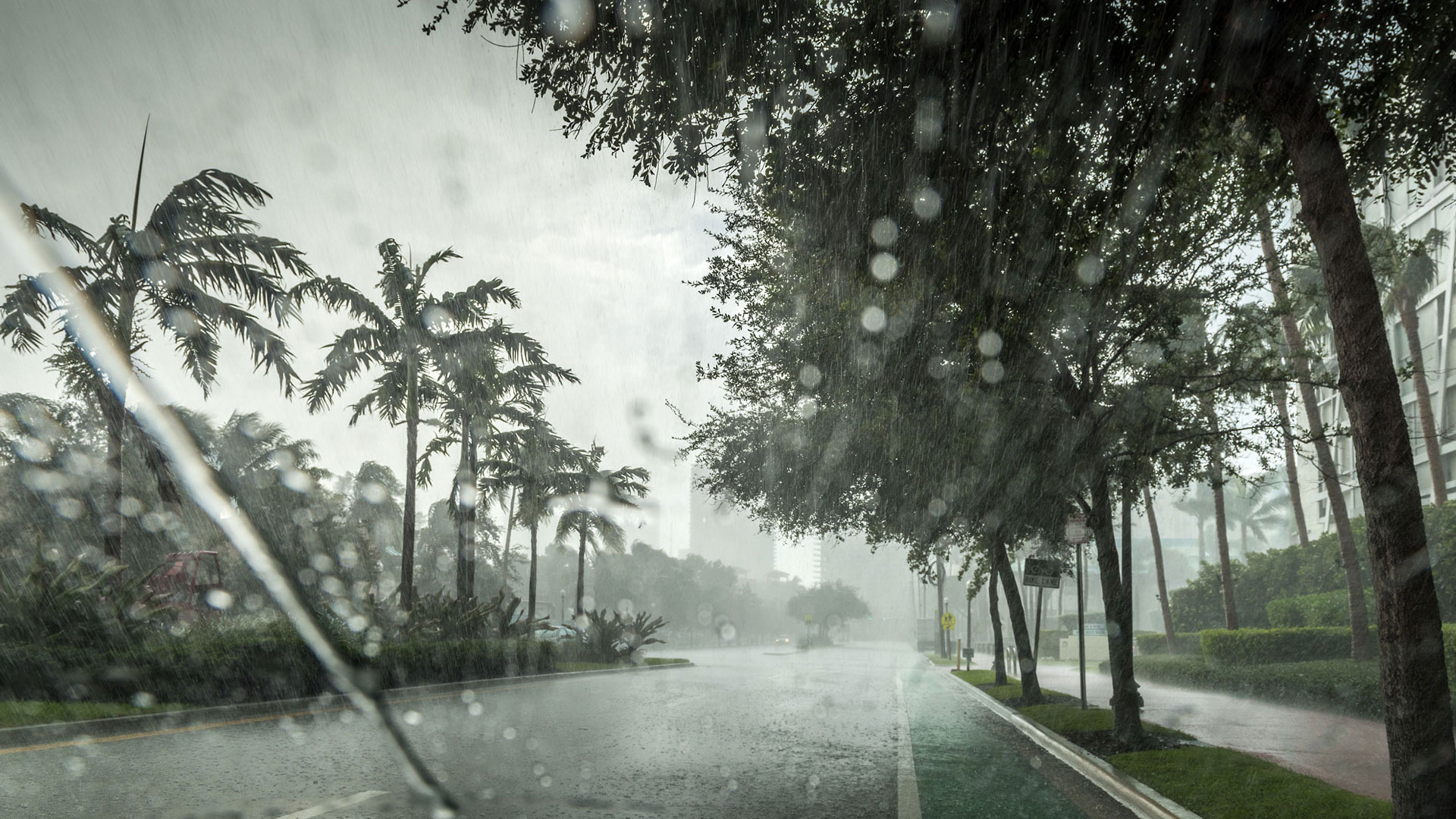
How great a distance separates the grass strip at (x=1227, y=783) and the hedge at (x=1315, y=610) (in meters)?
19.5

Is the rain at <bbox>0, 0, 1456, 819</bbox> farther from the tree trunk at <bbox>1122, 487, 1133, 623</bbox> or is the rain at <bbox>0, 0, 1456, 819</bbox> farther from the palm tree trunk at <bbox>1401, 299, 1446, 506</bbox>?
the palm tree trunk at <bbox>1401, 299, 1446, 506</bbox>

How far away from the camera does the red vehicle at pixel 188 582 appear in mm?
18188

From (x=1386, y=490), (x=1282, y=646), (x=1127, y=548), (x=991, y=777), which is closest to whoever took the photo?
(x=1386, y=490)

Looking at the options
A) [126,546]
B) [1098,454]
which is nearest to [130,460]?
[126,546]

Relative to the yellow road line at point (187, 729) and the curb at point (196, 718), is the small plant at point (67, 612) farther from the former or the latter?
the yellow road line at point (187, 729)

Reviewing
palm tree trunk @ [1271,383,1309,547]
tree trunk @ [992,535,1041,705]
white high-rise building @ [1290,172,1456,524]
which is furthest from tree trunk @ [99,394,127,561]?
white high-rise building @ [1290,172,1456,524]

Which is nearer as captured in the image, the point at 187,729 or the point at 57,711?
the point at 57,711

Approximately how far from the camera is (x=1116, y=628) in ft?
39.6

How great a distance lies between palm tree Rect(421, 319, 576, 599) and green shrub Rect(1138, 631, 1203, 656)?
27649 millimetres

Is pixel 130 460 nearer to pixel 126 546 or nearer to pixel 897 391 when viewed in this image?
pixel 126 546

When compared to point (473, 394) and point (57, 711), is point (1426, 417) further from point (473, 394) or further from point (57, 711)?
point (57, 711)

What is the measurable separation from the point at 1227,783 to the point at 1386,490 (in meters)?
3.81

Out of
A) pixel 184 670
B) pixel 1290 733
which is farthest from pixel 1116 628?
pixel 184 670

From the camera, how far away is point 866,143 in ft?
24.7
